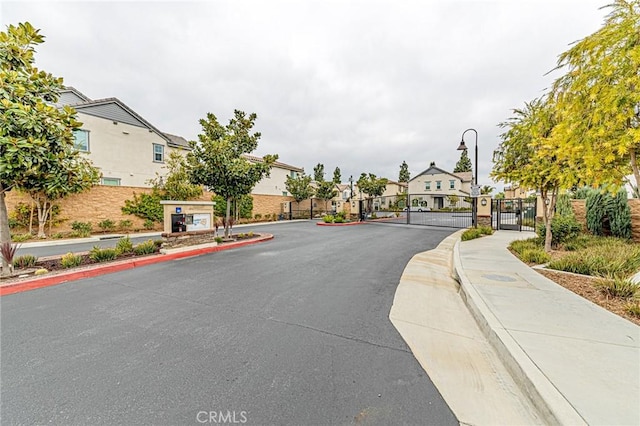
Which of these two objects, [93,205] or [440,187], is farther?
[440,187]

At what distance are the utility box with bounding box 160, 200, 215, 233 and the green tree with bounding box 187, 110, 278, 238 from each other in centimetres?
83

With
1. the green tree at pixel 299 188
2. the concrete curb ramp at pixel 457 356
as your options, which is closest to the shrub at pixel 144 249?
the concrete curb ramp at pixel 457 356

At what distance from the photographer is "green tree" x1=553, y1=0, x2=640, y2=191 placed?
10.4 feet

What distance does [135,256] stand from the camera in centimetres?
775

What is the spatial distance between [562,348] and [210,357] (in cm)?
390

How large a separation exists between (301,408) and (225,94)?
17.3 m

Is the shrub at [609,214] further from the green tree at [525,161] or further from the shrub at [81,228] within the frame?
the shrub at [81,228]

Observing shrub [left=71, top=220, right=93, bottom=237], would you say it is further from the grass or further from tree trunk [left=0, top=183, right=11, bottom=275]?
the grass

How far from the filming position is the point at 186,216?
970cm

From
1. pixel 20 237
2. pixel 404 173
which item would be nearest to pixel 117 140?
pixel 20 237

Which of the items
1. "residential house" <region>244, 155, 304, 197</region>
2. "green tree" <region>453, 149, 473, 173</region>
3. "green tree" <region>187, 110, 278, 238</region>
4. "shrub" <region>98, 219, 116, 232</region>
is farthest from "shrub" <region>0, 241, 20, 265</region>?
"green tree" <region>453, 149, 473, 173</region>

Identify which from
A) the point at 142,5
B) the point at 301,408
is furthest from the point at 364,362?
the point at 142,5

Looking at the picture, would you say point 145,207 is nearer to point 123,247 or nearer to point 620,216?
point 123,247

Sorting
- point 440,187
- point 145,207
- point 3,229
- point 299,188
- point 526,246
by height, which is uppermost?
point 440,187
